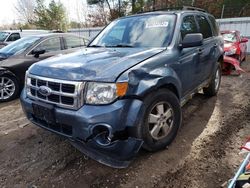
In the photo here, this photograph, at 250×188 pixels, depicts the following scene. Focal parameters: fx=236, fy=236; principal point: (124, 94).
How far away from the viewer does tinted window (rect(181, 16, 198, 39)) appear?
3.74 meters

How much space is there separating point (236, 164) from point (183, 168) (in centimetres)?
65

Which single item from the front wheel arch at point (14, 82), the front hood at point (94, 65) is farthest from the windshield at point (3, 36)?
the front hood at point (94, 65)

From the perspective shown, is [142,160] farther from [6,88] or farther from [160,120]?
[6,88]

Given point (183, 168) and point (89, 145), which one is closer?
point (89, 145)

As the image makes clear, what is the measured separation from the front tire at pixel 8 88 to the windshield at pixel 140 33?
2.82m

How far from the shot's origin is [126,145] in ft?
8.25

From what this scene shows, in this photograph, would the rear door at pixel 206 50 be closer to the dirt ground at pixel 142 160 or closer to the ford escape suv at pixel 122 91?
the ford escape suv at pixel 122 91

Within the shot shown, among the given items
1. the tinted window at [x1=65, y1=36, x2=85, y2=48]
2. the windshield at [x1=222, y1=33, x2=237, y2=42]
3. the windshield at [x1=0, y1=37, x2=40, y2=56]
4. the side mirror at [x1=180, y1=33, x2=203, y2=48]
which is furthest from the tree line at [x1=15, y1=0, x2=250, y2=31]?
the side mirror at [x1=180, y1=33, x2=203, y2=48]

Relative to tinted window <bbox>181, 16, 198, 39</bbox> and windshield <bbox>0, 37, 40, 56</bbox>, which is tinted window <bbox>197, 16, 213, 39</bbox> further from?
windshield <bbox>0, 37, 40, 56</bbox>

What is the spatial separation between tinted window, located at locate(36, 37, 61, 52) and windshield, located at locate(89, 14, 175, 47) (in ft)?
9.29

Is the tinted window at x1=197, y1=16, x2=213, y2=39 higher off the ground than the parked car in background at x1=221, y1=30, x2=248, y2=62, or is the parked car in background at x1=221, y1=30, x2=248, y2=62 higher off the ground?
the tinted window at x1=197, y1=16, x2=213, y2=39

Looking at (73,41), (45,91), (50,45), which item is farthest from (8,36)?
(45,91)

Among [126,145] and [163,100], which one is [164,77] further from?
[126,145]

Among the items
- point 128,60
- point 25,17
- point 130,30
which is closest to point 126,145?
point 128,60
